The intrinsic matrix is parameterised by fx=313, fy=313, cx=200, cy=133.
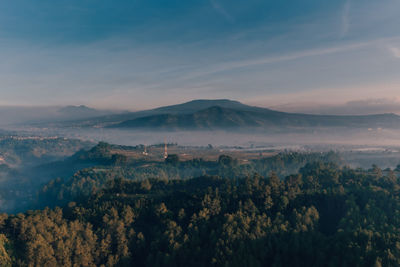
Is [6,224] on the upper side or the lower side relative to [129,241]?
upper

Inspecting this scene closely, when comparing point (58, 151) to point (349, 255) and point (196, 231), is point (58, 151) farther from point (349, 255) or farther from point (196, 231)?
point (349, 255)

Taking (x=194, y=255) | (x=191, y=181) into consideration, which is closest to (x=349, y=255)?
(x=194, y=255)

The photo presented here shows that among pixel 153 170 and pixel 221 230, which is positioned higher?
pixel 221 230

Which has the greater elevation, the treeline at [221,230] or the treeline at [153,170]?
the treeline at [221,230]

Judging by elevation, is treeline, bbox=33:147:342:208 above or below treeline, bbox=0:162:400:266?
below

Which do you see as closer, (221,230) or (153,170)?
(221,230)

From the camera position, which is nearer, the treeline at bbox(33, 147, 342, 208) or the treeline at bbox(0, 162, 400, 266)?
the treeline at bbox(0, 162, 400, 266)

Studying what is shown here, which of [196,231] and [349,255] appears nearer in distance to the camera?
[349,255]

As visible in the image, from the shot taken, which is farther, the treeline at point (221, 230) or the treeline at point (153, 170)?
the treeline at point (153, 170)
